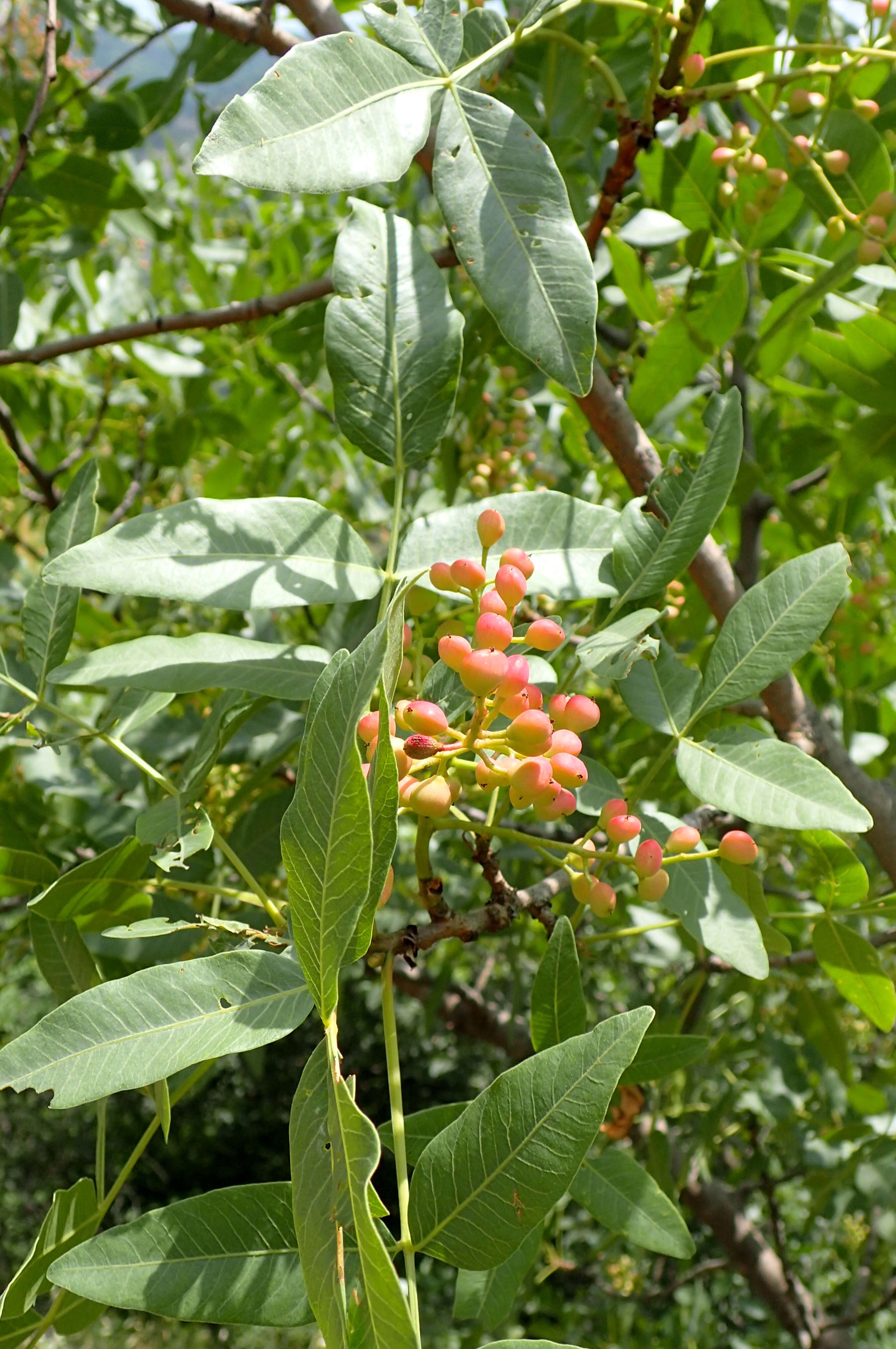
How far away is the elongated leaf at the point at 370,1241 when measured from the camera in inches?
14.5

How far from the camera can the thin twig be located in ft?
3.19

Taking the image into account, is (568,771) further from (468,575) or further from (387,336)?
(387,336)

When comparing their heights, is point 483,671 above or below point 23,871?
above

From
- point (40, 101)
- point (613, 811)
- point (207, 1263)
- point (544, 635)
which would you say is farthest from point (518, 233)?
point (40, 101)

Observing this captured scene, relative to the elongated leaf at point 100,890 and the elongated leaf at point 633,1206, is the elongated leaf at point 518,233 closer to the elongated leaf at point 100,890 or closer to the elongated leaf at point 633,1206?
the elongated leaf at point 100,890

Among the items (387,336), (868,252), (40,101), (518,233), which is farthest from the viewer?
(40,101)

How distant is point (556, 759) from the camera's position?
1.82 ft

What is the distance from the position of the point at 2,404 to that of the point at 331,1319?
4.43 ft

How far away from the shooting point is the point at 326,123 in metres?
0.52

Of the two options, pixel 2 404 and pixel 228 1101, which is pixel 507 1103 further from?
pixel 228 1101

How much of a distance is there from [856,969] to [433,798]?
444 millimetres

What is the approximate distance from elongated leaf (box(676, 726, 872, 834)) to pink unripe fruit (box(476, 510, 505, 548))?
0.19 metres

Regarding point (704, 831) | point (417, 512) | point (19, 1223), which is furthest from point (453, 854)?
point (19, 1223)

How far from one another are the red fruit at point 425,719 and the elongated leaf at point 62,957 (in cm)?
33
